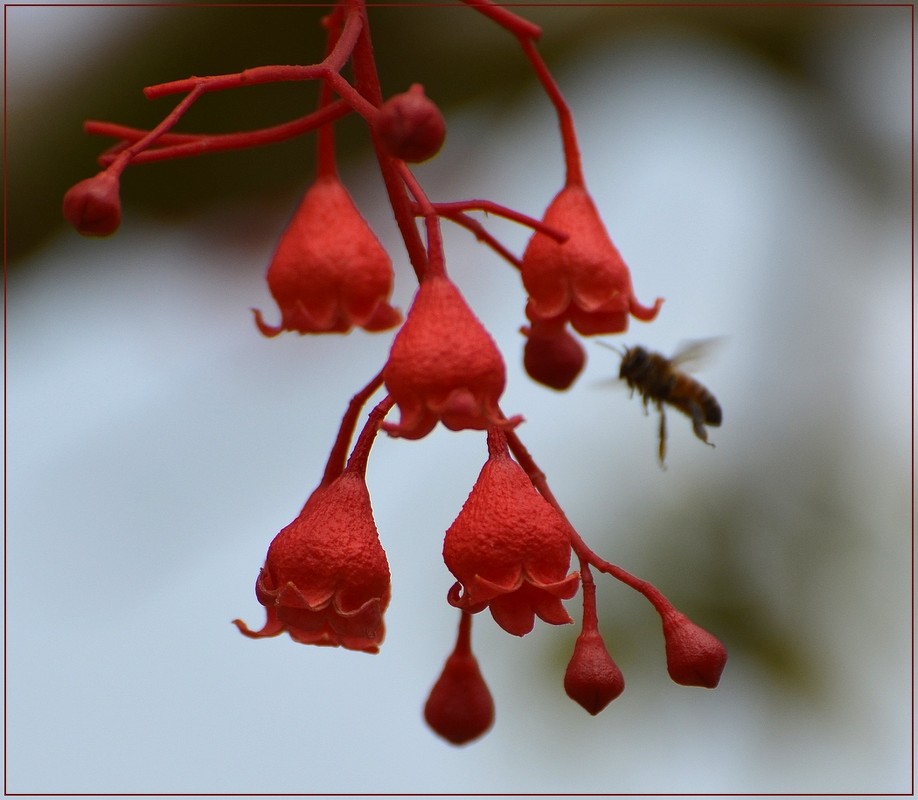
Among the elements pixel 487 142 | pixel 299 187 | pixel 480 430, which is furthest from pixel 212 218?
pixel 480 430

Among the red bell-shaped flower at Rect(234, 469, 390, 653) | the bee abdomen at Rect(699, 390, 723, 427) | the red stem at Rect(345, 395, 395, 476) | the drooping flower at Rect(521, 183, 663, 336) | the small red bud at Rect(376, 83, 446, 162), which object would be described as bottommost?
the bee abdomen at Rect(699, 390, 723, 427)

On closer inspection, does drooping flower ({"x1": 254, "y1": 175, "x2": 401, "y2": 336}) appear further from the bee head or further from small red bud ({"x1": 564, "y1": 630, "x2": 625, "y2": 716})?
the bee head

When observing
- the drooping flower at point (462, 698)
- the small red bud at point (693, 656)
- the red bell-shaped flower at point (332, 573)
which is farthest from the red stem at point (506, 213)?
the drooping flower at point (462, 698)

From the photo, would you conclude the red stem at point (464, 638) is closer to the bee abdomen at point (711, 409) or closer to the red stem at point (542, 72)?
the red stem at point (542, 72)

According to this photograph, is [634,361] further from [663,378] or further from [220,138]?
[220,138]

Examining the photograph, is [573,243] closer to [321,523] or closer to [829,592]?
[321,523]

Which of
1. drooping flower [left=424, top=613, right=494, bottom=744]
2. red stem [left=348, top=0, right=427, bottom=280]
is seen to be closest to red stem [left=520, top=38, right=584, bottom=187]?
red stem [left=348, top=0, right=427, bottom=280]
